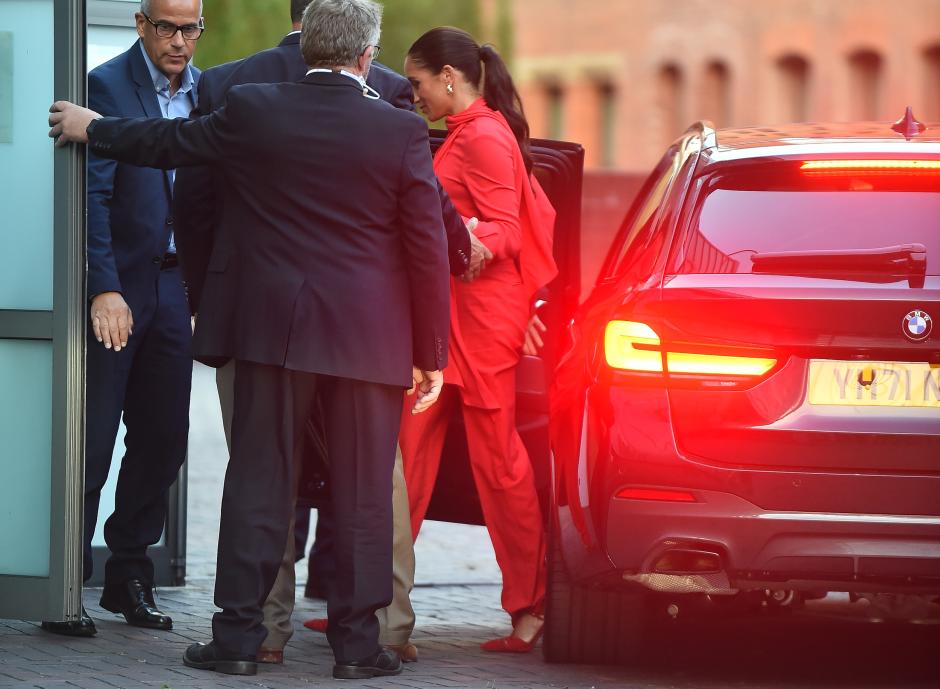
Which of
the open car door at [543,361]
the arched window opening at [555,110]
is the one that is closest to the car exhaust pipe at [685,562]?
the open car door at [543,361]

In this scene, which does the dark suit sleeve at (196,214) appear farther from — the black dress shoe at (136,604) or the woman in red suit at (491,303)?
the black dress shoe at (136,604)

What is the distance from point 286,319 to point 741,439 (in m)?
1.34

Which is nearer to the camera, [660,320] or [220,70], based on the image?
[660,320]

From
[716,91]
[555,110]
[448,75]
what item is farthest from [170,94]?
[555,110]

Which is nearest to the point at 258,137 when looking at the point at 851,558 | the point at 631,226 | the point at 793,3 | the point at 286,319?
the point at 286,319

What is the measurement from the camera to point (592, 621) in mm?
5773

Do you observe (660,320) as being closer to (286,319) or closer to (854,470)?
(854,470)

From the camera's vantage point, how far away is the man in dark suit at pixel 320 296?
5250 mm

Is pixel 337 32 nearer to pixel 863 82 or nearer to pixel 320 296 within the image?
pixel 320 296

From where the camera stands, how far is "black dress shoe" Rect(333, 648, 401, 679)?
17.8 feet

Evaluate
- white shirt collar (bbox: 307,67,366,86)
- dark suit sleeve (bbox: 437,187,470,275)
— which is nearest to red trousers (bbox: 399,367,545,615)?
dark suit sleeve (bbox: 437,187,470,275)

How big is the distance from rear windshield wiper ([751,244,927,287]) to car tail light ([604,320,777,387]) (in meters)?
0.31

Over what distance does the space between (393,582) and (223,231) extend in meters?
1.25

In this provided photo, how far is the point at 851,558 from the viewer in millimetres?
4969
